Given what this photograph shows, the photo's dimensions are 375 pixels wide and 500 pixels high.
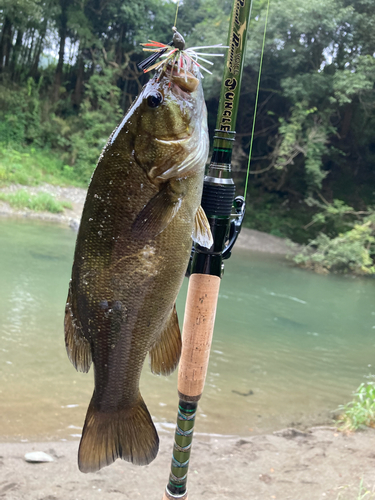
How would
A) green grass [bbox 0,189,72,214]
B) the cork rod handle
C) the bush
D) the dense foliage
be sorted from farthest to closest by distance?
the dense foliage < green grass [bbox 0,189,72,214] < the bush < the cork rod handle

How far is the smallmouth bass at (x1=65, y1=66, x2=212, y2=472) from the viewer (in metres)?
1.13

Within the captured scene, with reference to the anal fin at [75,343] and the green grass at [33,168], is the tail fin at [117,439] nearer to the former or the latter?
the anal fin at [75,343]

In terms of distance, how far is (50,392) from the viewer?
4.61 m

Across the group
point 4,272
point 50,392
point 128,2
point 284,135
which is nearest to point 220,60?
point 284,135

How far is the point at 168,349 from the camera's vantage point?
1.26 m

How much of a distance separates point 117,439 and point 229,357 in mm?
5178

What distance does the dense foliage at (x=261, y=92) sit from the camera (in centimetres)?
1614

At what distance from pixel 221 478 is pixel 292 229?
16058 millimetres

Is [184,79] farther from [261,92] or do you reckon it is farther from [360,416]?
[261,92]

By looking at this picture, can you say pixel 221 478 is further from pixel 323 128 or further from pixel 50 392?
pixel 323 128

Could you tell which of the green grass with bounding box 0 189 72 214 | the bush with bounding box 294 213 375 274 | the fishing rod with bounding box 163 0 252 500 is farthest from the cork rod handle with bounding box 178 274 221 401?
the green grass with bounding box 0 189 72 214

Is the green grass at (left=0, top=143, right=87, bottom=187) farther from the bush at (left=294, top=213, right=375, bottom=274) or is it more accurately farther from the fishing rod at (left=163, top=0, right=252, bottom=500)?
the fishing rod at (left=163, top=0, right=252, bottom=500)

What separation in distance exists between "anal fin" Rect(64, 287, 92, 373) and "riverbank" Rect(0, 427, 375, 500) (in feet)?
7.10

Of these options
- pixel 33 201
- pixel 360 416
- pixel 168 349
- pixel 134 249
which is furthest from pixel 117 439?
pixel 33 201
